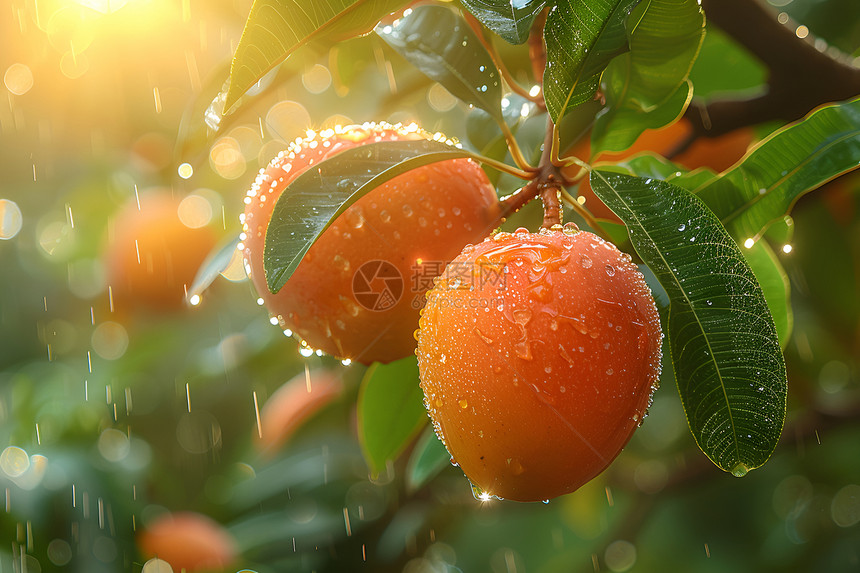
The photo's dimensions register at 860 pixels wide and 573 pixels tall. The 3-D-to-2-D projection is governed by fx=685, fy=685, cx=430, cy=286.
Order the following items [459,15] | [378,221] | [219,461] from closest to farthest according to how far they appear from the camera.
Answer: [378,221] → [459,15] → [219,461]

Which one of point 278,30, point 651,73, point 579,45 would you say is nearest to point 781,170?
point 651,73

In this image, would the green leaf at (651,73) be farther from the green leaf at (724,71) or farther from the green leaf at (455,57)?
the green leaf at (724,71)

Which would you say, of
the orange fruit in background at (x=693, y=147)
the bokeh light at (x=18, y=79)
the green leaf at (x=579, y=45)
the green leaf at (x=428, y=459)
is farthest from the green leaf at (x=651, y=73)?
the bokeh light at (x=18, y=79)

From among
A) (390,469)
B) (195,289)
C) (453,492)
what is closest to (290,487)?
(390,469)

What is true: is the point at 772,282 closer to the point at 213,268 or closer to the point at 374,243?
the point at 374,243

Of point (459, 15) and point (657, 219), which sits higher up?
point (459, 15)

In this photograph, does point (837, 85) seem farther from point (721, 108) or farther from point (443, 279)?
point (443, 279)
